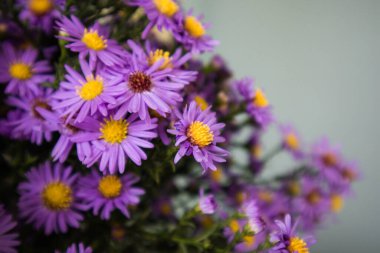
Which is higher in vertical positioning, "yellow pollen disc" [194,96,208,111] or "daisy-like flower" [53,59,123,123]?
"yellow pollen disc" [194,96,208,111]

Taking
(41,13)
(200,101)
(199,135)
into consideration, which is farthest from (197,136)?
(41,13)

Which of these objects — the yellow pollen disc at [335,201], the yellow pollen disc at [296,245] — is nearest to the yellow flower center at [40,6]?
the yellow pollen disc at [296,245]

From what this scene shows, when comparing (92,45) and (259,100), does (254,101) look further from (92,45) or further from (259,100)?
(92,45)

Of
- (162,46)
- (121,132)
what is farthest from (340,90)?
(121,132)

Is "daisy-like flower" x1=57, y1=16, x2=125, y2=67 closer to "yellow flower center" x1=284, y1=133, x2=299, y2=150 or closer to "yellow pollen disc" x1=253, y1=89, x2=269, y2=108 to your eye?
"yellow pollen disc" x1=253, y1=89, x2=269, y2=108

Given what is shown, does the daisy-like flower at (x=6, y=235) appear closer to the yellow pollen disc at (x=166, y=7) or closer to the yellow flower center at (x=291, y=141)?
the yellow pollen disc at (x=166, y=7)

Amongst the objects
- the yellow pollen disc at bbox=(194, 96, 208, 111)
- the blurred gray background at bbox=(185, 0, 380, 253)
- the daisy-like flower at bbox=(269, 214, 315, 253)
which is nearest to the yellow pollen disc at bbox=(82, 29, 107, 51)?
the yellow pollen disc at bbox=(194, 96, 208, 111)

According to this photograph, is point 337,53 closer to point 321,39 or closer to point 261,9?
point 321,39
